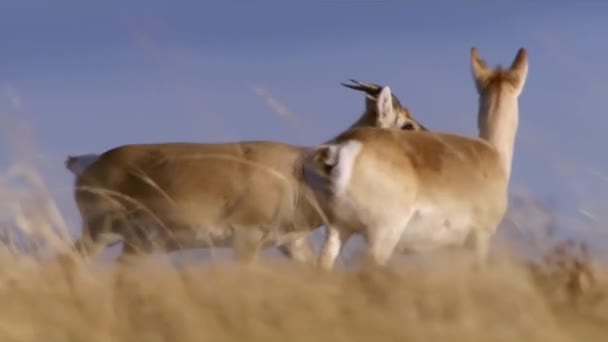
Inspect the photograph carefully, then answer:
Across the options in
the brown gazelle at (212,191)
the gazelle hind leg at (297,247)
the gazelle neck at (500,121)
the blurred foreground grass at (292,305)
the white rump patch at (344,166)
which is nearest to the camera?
the blurred foreground grass at (292,305)

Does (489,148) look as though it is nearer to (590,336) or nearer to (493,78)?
(493,78)

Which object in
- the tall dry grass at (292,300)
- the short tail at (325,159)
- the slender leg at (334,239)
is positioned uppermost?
the tall dry grass at (292,300)

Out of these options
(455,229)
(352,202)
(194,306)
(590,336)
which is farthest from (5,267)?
(455,229)

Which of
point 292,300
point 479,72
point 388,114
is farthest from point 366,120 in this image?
point 292,300

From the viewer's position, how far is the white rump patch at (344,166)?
676 centimetres

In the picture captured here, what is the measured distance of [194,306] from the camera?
3.41m

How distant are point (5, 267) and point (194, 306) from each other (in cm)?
118

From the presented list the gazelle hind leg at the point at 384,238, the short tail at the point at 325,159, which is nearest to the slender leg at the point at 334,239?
the gazelle hind leg at the point at 384,238

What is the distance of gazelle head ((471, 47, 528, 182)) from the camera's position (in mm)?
8141

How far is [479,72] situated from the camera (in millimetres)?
8227

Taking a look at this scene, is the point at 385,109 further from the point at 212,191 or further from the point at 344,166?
the point at 344,166

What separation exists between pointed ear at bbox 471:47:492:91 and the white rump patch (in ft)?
5.54

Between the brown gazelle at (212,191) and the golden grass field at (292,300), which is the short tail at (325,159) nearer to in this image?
the brown gazelle at (212,191)

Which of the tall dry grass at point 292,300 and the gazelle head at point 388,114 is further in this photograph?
the gazelle head at point 388,114
